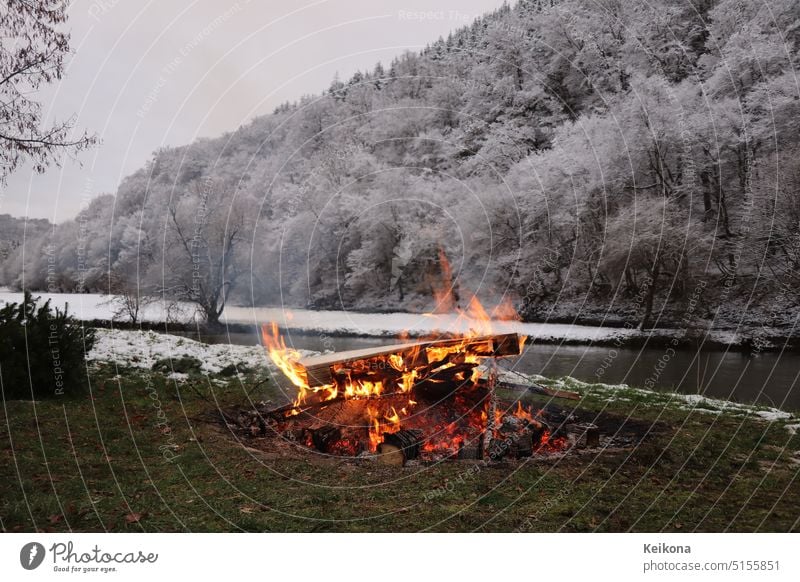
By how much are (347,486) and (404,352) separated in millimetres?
2207

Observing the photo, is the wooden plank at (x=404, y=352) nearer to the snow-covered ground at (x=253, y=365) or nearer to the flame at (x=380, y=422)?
the flame at (x=380, y=422)

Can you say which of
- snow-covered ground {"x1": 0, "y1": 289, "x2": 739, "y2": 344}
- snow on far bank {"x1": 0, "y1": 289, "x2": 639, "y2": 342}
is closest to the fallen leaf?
snow on far bank {"x1": 0, "y1": 289, "x2": 639, "y2": 342}

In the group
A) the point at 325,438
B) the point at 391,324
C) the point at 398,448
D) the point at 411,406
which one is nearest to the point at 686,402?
the point at 411,406

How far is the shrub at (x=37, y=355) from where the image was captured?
23.2ft

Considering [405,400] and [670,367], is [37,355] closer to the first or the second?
[405,400]

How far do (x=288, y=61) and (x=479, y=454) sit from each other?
8512 millimetres

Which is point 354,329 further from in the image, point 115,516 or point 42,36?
point 115,516

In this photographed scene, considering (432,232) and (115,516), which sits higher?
(432,232)

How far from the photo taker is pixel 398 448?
580 centimetres

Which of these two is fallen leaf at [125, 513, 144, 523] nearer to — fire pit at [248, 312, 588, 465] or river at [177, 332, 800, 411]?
fire pit at [248, 312, 588, 465]

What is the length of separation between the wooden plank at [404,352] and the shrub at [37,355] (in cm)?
365
